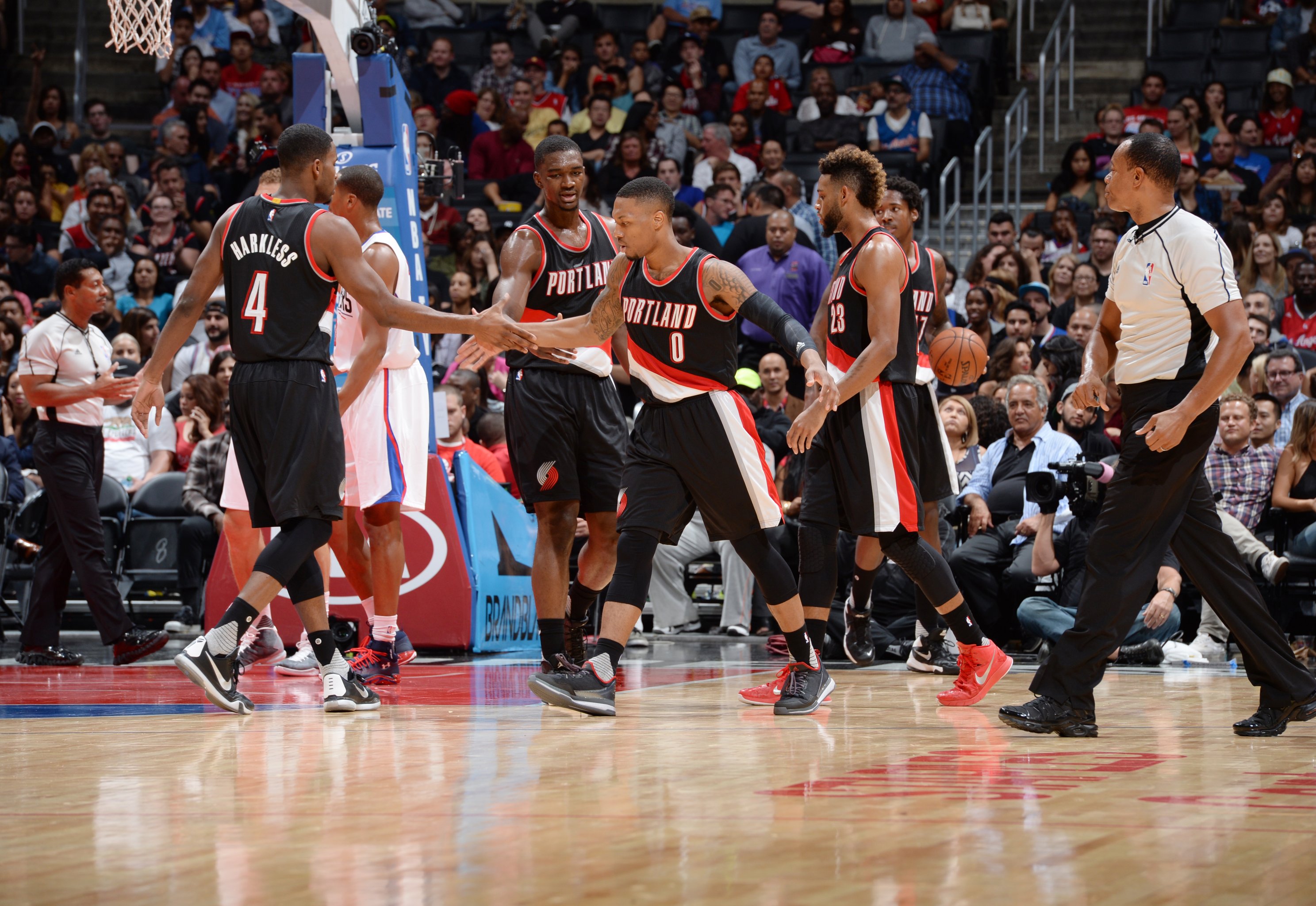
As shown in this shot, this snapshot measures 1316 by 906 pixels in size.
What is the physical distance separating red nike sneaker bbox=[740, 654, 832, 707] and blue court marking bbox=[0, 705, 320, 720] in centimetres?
164

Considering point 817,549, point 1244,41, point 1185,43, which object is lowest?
point 817,549

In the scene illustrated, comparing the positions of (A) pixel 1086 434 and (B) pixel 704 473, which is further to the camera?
(A) pixel 1086 434

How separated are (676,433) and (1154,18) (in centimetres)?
1333

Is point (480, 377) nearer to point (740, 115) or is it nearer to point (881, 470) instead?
point (740, 115)

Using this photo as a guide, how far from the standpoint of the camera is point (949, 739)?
183 inches

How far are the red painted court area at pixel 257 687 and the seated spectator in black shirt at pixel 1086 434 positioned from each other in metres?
2.99

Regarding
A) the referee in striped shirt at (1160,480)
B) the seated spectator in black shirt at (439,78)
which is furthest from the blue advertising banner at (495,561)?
the seated spectator in black shirt at (439,78)

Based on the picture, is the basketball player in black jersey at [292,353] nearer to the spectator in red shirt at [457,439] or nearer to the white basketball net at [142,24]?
the white basketball net at [142,24]

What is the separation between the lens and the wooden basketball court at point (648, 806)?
2664 mm

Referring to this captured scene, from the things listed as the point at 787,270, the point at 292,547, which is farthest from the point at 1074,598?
the point at 292,547

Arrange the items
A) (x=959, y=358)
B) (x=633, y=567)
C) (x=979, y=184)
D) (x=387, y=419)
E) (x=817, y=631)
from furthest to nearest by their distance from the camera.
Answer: (x=979, y=184) < (x=959, y=358) < (x=387, y=419) < (x=817, y=631) < (x=633, y=567)

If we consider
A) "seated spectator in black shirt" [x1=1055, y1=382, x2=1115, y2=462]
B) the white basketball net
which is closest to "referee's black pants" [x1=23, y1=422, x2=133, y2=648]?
the white basketball net

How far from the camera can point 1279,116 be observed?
14.0 m

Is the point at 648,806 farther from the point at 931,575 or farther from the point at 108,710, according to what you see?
the point at 108,710
